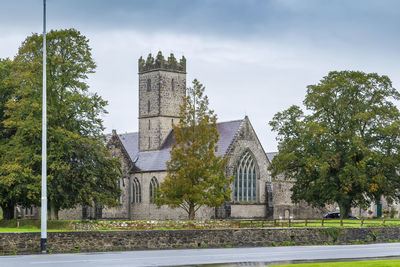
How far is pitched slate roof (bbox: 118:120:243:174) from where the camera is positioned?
69.6 metres

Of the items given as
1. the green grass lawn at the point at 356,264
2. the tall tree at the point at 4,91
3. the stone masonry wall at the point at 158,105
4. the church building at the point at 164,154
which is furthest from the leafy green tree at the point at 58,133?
the green grass lawn at the point at 356,264

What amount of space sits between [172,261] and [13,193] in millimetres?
25317

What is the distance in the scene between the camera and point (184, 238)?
3819 centimetres

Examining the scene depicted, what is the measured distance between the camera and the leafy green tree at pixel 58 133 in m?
50.2

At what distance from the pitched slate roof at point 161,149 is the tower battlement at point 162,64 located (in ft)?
23.2

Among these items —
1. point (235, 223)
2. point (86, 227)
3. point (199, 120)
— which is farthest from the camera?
point (199, 120)

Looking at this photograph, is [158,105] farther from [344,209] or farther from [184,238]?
[184,238]

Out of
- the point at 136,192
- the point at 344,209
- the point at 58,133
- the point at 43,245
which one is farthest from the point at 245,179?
the point at 43,245

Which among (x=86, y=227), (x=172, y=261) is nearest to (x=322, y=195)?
(x=86, y=227)

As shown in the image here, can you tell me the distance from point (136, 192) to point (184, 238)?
36.8m

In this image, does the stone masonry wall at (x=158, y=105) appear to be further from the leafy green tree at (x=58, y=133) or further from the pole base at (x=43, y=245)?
the pole base at (x=43, y=245)

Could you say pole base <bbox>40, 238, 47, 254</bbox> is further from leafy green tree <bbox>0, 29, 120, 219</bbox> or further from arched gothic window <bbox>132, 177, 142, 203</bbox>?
arched gothic window <bbox>132, 177, 142, 203</bbox>

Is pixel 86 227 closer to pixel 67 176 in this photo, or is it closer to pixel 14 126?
pixel 67 176

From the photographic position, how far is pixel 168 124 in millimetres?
77250
